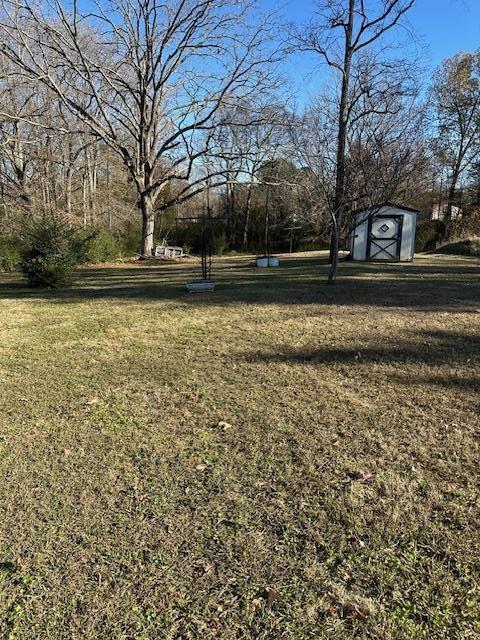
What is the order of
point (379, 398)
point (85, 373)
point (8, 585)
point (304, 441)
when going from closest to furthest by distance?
point (8, 585), point (304, 441), point (379, 398), point (85, 373)

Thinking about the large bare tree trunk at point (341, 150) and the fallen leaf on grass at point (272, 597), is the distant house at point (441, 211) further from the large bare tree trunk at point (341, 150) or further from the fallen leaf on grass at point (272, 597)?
the fallen leaf on grass at point (272, 597)

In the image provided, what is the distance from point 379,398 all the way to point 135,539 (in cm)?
236

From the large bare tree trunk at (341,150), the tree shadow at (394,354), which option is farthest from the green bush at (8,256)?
the tree shadow at (394,354)

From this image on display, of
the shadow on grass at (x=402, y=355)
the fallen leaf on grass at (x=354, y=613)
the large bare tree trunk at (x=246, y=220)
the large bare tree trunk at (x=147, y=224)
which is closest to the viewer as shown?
the fallen leaf on grass at (x=354, y=613)

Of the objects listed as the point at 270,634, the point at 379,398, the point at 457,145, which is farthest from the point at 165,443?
the point at 457,145

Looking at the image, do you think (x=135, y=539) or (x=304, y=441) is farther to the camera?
(x=304, y=441)

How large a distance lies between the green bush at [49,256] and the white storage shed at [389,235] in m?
12.3

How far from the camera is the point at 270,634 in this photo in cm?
169

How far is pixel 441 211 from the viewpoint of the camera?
3562 cm

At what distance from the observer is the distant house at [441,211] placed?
34344 millimetres

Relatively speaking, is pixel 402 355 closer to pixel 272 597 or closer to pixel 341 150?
pixel 272 597

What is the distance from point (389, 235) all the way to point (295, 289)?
10789 millimetres

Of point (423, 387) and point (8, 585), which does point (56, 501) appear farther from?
point (423, 387)

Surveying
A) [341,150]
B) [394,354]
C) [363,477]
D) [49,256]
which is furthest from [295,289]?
[363,477]
